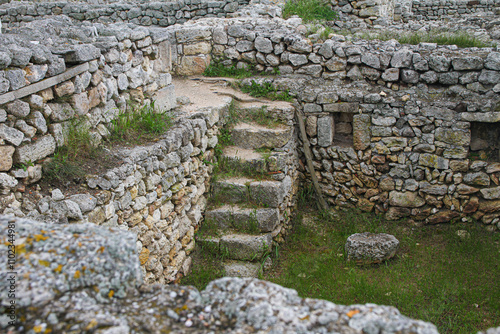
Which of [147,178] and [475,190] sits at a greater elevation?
[147,178]

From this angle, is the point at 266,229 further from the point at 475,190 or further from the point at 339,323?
the point at 339,323

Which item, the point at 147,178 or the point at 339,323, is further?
the point at 147,178

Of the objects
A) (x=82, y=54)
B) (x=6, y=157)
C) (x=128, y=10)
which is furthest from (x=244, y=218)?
(x=128, y=10)

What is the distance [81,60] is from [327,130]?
4.22 m

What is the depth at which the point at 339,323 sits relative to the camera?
182 cm

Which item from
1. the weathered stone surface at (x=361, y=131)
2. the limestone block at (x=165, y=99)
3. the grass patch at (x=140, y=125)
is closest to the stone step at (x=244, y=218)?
the grass patch at (x=140, y=125)

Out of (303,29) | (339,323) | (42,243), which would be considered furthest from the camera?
(303,29)

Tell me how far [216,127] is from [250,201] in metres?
1.22

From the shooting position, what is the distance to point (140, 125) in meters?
4.79

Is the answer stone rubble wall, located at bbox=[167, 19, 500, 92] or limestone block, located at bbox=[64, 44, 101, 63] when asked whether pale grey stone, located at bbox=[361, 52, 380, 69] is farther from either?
limestone block, located at bbox=[64, 44, 101, 63]

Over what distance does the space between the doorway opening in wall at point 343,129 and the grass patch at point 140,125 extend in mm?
3133

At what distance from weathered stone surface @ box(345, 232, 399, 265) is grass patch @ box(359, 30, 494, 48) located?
344 cm

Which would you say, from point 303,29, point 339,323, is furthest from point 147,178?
point 303,29

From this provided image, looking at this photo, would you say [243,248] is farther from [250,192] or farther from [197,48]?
[197,48]
